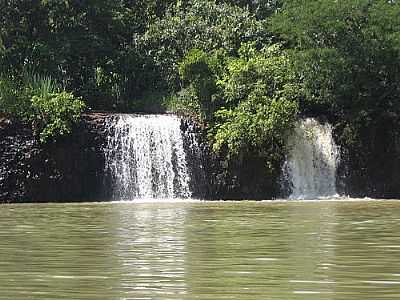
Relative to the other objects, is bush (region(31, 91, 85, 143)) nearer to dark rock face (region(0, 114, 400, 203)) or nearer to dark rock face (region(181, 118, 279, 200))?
dark rock face (region(0, 114, 400, 203))

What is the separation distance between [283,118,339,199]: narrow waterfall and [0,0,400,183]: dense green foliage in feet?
1.65

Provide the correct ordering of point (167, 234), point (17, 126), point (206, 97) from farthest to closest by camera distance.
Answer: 1. point (206, 97)
2. point (17, 126)
3. point (167, 234)

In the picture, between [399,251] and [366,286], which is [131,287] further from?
[399,251]

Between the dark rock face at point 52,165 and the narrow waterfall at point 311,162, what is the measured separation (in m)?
6.34

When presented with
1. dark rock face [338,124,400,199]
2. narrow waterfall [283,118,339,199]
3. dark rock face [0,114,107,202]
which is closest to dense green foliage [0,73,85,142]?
dark rock face [0,114,107,202]

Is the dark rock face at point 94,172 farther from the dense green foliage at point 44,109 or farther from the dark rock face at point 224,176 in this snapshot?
the dense green foliage at point 44,109

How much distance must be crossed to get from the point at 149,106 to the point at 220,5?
609 cm

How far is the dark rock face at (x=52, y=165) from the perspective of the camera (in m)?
29.4

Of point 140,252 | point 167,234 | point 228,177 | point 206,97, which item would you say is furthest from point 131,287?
point 206,97

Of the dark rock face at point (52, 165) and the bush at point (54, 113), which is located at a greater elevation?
the bush at point (54, 113)

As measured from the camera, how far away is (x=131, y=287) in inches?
273

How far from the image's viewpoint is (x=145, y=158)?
30.2m

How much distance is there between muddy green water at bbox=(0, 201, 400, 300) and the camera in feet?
22.1

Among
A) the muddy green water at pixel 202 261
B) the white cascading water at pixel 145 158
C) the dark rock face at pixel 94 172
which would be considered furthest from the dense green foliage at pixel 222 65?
the muddy green water at pixel 202 261
